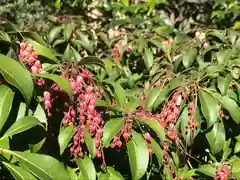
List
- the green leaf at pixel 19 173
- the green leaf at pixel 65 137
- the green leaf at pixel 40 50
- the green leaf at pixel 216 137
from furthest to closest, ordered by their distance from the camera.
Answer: the green leaf at pixel 216 137 < the green leaf at pixel 40 50 < the green leaf at pixel 65 137 < the green leaf at pixel 19 173

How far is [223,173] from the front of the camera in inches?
68.8

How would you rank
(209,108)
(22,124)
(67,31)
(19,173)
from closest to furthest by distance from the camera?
(19,173)
(22,124)
(209,108)
(67,31)

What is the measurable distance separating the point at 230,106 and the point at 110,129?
1.92 feet

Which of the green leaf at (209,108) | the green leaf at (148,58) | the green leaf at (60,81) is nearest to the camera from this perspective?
the green leaf at (60,81)

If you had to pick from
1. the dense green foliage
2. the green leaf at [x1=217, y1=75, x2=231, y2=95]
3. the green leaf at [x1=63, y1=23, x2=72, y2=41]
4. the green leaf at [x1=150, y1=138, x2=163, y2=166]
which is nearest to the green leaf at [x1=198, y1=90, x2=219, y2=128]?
the dense green foliage

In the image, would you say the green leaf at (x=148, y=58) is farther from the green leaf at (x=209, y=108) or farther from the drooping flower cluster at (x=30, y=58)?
the drooping flower cluster at (x=30, y=58)

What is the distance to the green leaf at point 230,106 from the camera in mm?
1619

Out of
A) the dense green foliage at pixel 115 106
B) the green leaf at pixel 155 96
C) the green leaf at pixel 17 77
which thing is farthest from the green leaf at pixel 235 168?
the green leaf at pixel 17 77

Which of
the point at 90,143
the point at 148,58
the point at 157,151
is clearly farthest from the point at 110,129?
the point at 148,58

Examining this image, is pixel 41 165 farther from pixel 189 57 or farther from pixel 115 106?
pixel 189 57

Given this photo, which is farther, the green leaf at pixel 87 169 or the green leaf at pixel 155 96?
the green leaf at pixel 155 96

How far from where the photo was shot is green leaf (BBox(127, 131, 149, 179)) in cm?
127

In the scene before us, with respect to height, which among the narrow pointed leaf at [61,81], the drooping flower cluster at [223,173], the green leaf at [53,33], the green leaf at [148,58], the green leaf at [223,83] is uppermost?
the narrow pointed leaf at [61,81]

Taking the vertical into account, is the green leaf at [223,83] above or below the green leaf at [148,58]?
above
